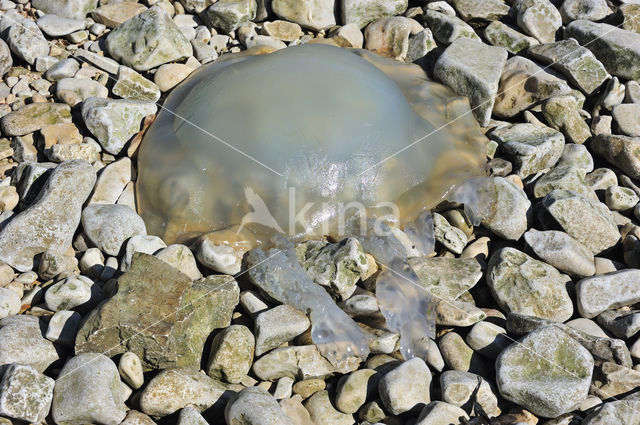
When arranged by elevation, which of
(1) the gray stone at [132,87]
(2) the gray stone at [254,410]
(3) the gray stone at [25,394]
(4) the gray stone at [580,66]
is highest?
(4) the gray stone at [580,66]

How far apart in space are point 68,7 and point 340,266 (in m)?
3.21

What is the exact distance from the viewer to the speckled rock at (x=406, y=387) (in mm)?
3094

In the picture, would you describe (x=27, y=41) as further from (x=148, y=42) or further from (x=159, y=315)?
(x=159, y=315)

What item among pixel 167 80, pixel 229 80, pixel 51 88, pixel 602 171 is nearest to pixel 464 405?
pixel 602 171

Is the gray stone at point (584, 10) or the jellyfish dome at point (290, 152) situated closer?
the jellyfish dome at point (290, 152)

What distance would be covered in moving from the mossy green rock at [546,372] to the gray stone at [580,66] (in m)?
2.23

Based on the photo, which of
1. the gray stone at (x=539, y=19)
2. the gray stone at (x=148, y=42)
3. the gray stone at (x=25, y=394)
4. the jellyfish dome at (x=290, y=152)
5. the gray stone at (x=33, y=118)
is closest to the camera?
the gray stone at (x=25, y=394)

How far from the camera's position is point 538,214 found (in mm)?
4004

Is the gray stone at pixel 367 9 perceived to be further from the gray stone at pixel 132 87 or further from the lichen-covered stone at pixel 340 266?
the lichen-covered stone at pixel 340 266

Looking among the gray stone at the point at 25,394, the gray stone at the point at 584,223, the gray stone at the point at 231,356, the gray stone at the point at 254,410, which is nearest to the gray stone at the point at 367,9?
the gray stone at the point at 584,223

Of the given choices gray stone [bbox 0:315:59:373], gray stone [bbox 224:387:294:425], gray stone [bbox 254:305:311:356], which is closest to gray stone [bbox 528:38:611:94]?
gray stone [bbox 254:305:311:356]

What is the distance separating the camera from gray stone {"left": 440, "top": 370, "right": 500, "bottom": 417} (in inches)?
123

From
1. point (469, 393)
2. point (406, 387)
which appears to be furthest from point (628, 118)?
point (406, 387)

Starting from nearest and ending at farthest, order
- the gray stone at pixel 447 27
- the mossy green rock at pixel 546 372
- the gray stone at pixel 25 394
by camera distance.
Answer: the gray stone at pixel 25 394, the mossy green rock at pixel 546 372, the gray stone at pixel 447 27
